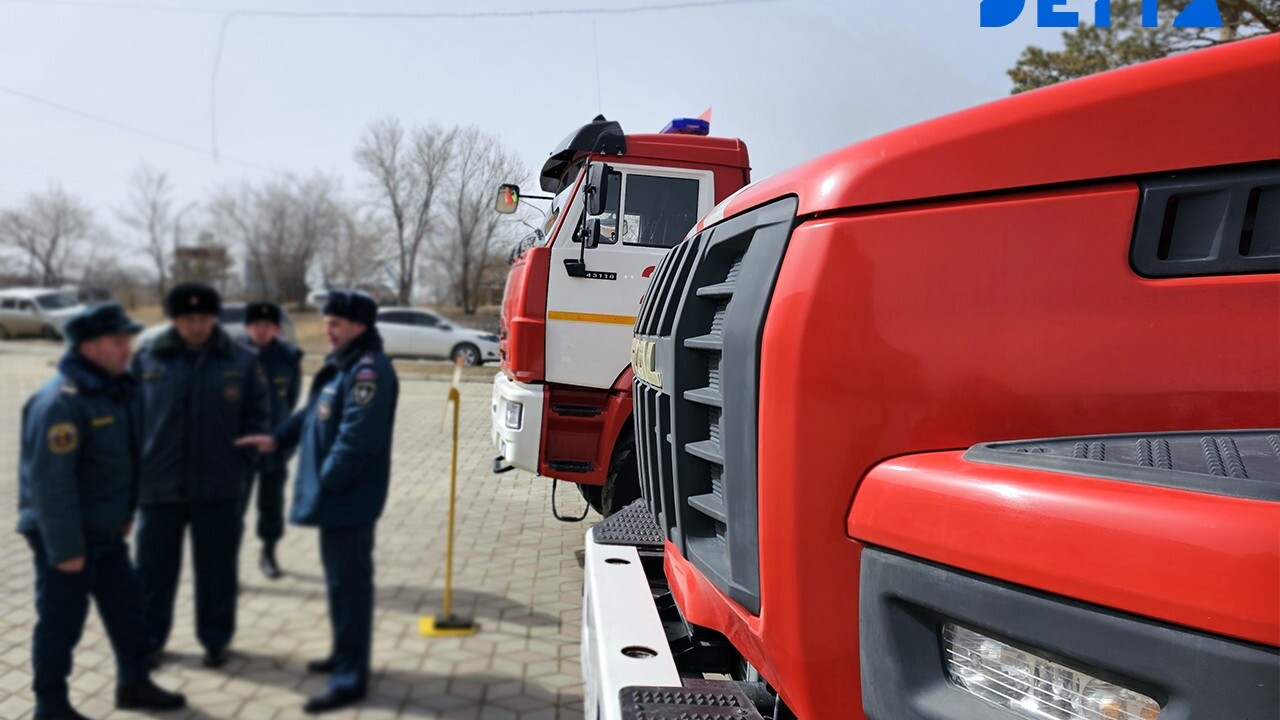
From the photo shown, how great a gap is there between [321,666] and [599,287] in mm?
2725

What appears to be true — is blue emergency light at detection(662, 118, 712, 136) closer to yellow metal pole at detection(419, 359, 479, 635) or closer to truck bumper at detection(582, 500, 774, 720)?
truck bumper at detection(582, 500, 774, 720)

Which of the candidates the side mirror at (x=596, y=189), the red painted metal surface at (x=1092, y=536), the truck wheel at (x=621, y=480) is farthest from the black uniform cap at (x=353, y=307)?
the side mirror at (x=596, y=189)

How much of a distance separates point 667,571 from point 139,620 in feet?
4.27

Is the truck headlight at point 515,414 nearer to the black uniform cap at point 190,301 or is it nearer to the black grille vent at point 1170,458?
the black uniform cap at point 190,301

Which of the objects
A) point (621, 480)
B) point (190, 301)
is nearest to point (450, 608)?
point (190, 301)

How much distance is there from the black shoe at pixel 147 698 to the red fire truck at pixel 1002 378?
92cm

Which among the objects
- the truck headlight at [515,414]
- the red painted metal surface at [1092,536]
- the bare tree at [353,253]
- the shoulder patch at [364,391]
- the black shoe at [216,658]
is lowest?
the black shoe at [216,658]

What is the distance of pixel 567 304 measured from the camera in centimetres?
386

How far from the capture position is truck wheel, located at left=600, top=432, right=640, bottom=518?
3.43m

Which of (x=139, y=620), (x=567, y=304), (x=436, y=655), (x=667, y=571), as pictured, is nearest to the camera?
(x=139, y=620)

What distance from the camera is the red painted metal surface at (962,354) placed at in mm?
1236

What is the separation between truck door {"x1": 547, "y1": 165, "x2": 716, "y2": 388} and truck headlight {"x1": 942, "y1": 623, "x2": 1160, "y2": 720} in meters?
2.69

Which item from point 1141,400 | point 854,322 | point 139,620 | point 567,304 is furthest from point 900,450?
point 567,304

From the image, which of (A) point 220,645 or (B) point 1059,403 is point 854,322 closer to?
(B) point 1059,403
